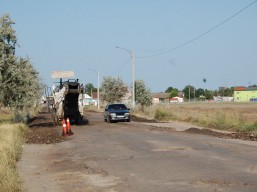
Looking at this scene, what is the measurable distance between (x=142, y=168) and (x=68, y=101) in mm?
25532

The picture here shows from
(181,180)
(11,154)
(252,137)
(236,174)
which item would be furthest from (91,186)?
(252,137)

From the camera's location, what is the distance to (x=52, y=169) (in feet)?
46.7

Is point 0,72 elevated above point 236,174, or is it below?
above

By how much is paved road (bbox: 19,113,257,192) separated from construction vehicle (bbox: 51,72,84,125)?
51.6 ft

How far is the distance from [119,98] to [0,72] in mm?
55220

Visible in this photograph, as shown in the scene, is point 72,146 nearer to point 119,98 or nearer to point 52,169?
point 52,169

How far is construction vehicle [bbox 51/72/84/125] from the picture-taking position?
36500 millimetres

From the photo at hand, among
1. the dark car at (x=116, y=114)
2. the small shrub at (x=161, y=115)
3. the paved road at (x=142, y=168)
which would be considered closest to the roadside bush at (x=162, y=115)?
the small shrub at (x=161, y=115)

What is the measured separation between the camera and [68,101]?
38.3 meters

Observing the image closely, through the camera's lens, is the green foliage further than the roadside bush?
No

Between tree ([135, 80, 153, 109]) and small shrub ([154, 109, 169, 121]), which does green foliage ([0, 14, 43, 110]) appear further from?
tree ([135, 80, 153, 109])

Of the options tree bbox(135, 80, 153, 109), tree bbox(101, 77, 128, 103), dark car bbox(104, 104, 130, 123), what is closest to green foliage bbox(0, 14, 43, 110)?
dark car bbox(104, 104, 130, 123)

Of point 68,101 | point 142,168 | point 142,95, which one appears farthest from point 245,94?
point 142,168

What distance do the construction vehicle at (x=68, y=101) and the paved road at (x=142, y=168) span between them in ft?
51.6
